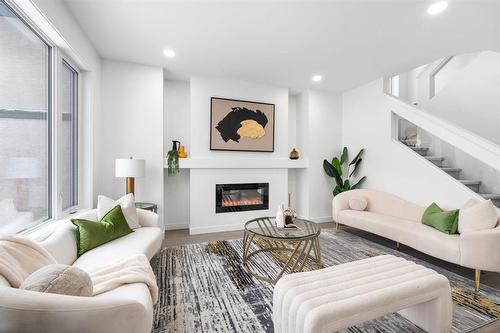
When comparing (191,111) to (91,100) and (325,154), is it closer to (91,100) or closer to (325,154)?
(91,100)

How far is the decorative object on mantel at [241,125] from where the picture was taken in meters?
4.29

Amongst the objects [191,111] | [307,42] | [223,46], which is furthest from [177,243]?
[307,42]

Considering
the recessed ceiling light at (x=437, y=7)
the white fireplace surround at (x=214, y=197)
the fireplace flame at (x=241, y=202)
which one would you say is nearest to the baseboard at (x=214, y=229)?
the white fireplace surround at (x=214, y=197)

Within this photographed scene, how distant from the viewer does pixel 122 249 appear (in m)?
2.08

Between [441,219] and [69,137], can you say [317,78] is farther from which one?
[69,137]

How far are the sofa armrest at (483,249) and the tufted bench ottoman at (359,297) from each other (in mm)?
999

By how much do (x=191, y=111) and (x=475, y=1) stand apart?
3.78 m

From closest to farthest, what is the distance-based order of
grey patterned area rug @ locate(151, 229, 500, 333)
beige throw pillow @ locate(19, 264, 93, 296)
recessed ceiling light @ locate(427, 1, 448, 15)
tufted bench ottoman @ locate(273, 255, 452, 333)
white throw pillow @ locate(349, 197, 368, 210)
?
1. beige throw pillow @ locate(19, 264, 93, 296)
2. tufted bench ottoman @ locate(273, 255, 452, 333)
3. grey patterned area rug @ locate(151, 229, 500, 333)
4. recessed ceiling light @ locate(427, 1, 448, 15)
5. white throw pillow @ locate(349, 197, 368, 210)

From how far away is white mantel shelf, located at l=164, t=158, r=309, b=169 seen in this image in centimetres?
400

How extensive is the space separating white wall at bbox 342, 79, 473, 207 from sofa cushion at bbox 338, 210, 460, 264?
658 millimetres

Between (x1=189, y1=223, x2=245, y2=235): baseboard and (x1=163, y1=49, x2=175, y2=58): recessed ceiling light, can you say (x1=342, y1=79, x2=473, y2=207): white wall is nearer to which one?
(x1=189, y1=223, x2=245, y2=235): baseboard

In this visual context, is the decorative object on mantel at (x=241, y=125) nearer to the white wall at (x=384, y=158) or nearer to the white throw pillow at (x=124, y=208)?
the white wall at (x=384, y=158)

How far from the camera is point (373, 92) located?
4418 mm

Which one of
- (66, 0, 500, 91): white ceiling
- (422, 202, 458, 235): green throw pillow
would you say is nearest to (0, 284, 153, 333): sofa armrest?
(66, 0, 500, 91): white ceiling
